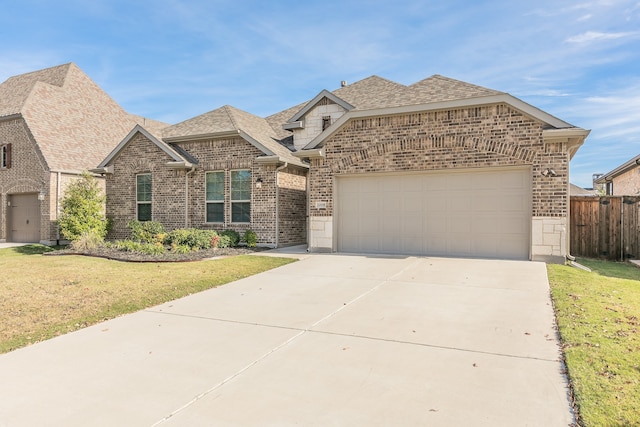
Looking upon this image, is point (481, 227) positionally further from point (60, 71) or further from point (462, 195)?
point (60, 71)

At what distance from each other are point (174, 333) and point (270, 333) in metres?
1.21

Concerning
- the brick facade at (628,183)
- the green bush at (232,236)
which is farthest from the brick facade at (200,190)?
the brick facade at (628,183)

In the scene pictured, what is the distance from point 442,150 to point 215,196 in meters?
8.86

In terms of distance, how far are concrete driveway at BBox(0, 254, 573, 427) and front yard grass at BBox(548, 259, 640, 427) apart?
6.5 inches

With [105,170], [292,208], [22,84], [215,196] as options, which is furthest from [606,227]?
[22,84]

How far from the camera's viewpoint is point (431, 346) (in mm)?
4238

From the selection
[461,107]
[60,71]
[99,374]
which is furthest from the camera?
[60,71]

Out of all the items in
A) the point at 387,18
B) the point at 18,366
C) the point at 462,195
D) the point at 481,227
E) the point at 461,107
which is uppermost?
the point at 387,18

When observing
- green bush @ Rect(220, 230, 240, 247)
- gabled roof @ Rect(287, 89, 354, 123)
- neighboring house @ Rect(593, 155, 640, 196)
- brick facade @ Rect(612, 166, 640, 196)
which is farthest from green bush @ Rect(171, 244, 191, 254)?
brick facade @ Rect(612, 166, 640, 196)

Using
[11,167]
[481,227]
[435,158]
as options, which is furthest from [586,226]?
[11,167]

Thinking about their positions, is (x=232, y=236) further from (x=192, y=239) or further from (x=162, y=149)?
(x=162, y=149)

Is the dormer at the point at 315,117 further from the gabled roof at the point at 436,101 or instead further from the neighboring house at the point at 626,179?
the neighboring house at the point at 626,179

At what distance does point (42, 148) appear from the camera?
59.9 feet

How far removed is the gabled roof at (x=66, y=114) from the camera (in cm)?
1891
